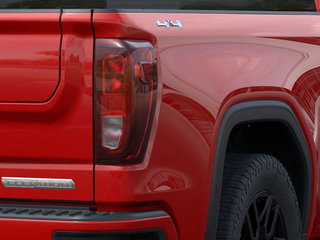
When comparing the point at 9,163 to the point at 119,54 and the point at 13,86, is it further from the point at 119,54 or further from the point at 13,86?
the point at 119,54

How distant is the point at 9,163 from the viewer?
3.15 m

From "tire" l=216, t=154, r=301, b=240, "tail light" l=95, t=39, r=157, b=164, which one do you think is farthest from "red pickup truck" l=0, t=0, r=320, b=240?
"tire" l=216, t=154, r=301, b=240

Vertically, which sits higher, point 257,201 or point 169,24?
point 169,24

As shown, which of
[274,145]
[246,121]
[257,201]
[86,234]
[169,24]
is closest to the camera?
[86,234]

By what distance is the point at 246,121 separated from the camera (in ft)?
12.0

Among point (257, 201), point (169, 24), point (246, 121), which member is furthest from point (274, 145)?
point (169, 24)

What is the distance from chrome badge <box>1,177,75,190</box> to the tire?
82 cm

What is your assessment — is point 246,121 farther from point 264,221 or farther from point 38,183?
point 38,183

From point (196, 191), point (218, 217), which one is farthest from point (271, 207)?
point (196, 191)

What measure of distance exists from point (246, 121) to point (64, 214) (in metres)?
0.99

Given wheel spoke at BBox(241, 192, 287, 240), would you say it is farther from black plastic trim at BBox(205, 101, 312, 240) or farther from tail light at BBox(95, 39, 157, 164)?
tail light at BBox(95, 39, 157, 164)

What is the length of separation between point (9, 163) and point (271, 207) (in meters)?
1.35

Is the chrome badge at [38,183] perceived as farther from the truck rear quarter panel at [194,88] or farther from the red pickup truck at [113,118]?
the truck rear quarter panel at [194,88]

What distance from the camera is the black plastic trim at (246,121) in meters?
3.44
